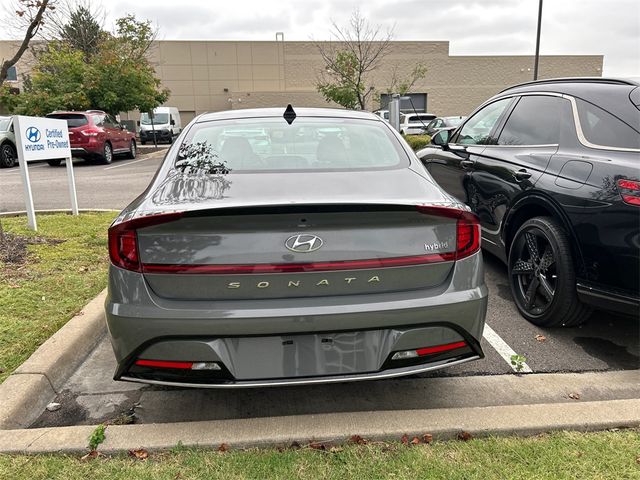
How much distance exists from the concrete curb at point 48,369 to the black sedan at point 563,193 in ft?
10.6

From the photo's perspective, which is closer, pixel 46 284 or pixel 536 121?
pixel 536 121

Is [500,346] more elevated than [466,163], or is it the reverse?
[466,163]

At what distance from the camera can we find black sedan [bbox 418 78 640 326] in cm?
304

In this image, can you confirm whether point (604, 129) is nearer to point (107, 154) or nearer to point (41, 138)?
point (41, 138)

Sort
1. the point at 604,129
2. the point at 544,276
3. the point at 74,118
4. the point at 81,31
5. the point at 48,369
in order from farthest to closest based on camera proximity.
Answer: the point at 81,31
the point at 74,118
the point at 544,276
the point at 604,129
the point at 48,369

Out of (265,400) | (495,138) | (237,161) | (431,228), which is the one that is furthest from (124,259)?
(495,138)

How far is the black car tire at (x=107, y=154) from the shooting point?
1660cm

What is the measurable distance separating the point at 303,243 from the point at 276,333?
41 centimetres

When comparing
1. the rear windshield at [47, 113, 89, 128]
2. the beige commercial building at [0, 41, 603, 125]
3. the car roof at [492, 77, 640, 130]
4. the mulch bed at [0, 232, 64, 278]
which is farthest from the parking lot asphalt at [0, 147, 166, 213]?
the beige commercial building at [0, 41, 603, 125]

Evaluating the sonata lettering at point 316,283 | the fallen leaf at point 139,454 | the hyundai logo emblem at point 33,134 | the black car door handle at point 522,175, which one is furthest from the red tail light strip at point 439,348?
the hyundai logo emblem at point 33,134

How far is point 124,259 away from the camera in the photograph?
2.31 meters

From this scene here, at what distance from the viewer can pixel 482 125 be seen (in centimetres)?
509

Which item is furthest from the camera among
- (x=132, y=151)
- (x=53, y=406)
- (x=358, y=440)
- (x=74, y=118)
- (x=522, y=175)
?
(x=132, y=151)

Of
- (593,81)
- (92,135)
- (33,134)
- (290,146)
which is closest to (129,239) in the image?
(290,146)
